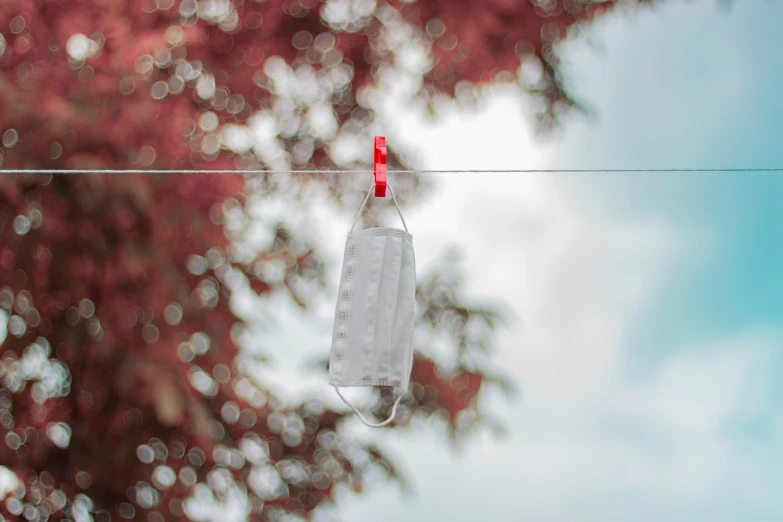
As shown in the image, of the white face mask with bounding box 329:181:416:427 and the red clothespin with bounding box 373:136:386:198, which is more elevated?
the red clothespin with bounding box 373:136:386:198

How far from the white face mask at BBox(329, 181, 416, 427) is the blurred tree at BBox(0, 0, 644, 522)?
0.84 meters

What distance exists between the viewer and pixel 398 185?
2775mm

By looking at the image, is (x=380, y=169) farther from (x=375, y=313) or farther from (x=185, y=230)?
(x=185, y=230)

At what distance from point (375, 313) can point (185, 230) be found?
120cm

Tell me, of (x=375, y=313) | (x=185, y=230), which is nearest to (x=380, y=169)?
(x=375, y=313)

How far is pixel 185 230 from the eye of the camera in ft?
7.16

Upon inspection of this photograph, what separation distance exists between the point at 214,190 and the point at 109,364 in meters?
0.59

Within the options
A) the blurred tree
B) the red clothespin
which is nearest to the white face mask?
the red clothespin

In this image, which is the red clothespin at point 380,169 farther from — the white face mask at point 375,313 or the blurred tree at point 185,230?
the blurred tree at point 185,230

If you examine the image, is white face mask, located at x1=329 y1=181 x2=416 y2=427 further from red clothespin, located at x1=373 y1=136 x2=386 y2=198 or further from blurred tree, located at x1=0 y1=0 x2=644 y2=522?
blurred tree, located at x1=0 y1=0 x2=644 y2=522

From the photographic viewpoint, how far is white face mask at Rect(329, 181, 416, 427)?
44.4 inches

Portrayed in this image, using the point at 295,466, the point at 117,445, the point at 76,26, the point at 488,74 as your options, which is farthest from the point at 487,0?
the point at 117,445

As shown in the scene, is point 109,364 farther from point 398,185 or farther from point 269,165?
point 398,185

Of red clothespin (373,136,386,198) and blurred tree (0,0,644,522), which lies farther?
blurred tree (0,0,644,522)
